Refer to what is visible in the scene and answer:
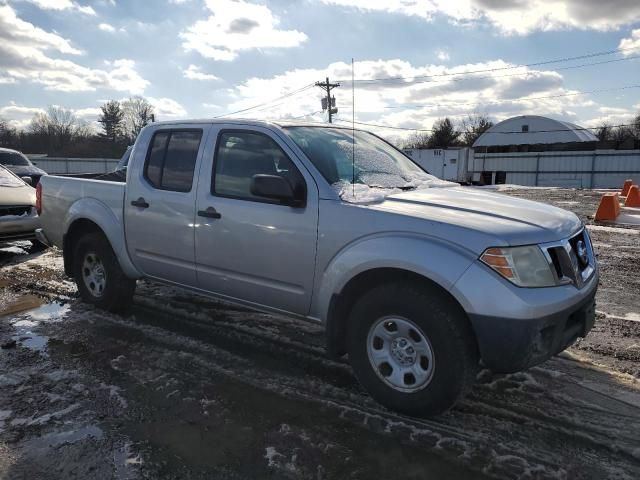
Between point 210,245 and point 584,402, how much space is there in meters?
3.01

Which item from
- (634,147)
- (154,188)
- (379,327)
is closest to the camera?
(379,327)

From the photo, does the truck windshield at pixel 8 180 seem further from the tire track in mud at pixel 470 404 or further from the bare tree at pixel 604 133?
the bare tree at pixel 604 133

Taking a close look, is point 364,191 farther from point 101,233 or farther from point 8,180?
point 8,180

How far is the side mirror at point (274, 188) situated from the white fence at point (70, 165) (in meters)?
46.5

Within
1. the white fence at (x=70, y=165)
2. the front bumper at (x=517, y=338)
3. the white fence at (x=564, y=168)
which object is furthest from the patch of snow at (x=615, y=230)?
the white fence at (x=70, y=165)

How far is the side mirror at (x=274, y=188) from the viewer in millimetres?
3560

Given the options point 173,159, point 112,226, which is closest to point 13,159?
point 112,226

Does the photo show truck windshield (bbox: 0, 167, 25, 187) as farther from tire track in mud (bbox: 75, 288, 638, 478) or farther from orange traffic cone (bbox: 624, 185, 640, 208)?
orange traffic cone (bbox: 624, 185, 640, 208)

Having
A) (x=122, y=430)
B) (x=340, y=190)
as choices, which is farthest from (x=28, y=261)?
(x=340, y=190)

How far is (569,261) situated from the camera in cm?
315

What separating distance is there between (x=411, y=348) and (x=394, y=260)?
573mm

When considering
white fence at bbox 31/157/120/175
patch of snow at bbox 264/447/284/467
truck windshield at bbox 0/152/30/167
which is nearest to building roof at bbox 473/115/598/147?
white fence at bbox 31/157/120/175

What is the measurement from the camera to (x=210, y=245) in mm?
4203

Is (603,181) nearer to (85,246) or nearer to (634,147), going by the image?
(634,147)
